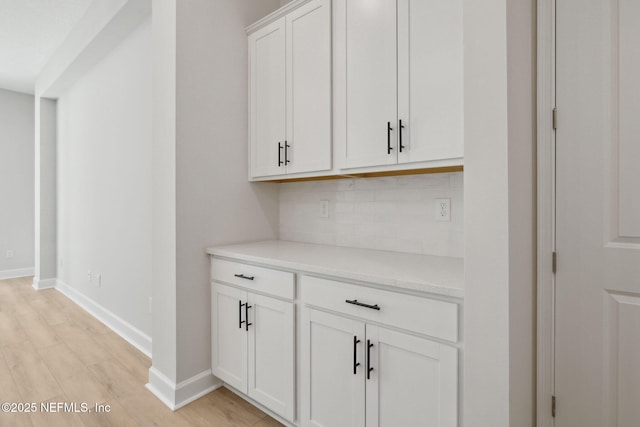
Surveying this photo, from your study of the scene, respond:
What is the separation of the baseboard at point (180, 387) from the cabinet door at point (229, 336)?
9 centimetres

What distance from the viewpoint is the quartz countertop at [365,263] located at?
1232 mm

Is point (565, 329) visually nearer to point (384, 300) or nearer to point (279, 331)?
point (384, 300)

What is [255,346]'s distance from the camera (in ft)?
6.00

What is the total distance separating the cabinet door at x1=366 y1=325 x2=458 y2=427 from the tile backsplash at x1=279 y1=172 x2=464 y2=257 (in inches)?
25.9

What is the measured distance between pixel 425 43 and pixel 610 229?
1059 mm

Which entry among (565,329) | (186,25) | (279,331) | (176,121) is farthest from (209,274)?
(565,329)

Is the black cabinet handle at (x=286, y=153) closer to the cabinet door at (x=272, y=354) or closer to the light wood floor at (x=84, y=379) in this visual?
the cabinet door at (x=272, y=354)

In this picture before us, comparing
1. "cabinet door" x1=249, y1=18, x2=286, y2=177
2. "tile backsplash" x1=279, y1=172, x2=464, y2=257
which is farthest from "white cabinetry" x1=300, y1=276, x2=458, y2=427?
"cabinet door" x1=249, y1=18, x2=286, y2=177

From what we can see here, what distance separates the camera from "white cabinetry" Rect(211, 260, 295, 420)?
66.3 inches

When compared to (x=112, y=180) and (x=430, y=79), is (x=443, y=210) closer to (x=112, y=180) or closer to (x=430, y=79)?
(x=430, y=79)

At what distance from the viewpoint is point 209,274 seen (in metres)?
2.13

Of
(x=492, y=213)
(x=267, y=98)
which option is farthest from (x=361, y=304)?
(x=267, y=98)

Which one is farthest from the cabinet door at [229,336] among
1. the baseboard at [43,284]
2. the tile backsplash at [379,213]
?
the baseboard at [43,284]

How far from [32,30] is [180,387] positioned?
150 inches
